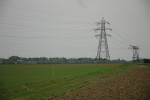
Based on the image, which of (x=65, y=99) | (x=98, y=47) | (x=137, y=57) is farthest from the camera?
(x=137, y=57)

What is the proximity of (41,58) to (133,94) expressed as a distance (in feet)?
539

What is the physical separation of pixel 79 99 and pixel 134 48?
286 feet

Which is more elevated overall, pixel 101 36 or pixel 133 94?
pixel 101 36

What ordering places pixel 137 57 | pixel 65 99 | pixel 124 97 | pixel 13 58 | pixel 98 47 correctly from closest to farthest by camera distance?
pixel 124 97 → pixel 65 99 → pixel 98 47 → pixel 137 57 → pixel 13 58

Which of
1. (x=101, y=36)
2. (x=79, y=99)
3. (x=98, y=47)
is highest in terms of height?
(x=101, y=36)

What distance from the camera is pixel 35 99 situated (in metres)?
11.8

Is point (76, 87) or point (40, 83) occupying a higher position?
Result: point (76, 87)

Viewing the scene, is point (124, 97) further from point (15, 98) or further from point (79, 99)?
point (15, 98)

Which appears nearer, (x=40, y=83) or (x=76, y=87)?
(x=76, y=87)

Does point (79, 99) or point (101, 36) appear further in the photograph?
point (101, 36)

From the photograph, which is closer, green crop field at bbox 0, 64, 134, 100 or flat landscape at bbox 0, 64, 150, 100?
flat landscape at bbox 0, 64, 150, 100

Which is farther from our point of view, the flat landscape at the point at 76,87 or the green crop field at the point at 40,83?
the green crop field at the point at 40,83

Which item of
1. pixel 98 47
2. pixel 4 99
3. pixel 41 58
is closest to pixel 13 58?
pixel 41 58

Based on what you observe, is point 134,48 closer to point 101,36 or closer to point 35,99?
point 101,36
